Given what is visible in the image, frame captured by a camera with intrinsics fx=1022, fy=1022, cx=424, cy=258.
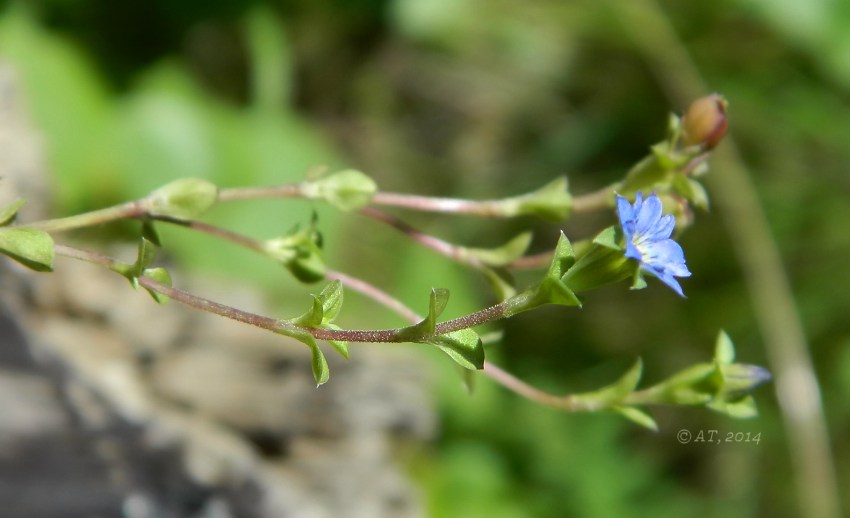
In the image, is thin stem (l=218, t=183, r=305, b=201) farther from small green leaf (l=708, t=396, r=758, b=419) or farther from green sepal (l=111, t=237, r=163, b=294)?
small green leaf (l=708, t=396, r=758, b=419)

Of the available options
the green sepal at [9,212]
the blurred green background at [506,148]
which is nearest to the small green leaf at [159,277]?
the green sepal at [9,212]

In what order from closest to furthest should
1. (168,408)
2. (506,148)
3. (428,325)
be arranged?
1. (428,325)
2. (168,408)
3. (506,148)

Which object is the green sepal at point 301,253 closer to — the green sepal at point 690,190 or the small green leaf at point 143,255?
the small green leaf at point 143,255

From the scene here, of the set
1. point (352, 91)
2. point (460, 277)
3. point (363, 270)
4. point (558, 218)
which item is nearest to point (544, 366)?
point (460, 277)

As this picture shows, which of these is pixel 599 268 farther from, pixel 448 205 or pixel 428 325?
pixel 448 205

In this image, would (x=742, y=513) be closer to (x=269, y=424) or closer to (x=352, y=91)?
(x=269, y=424)

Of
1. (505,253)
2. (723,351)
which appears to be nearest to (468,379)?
(505,253)
